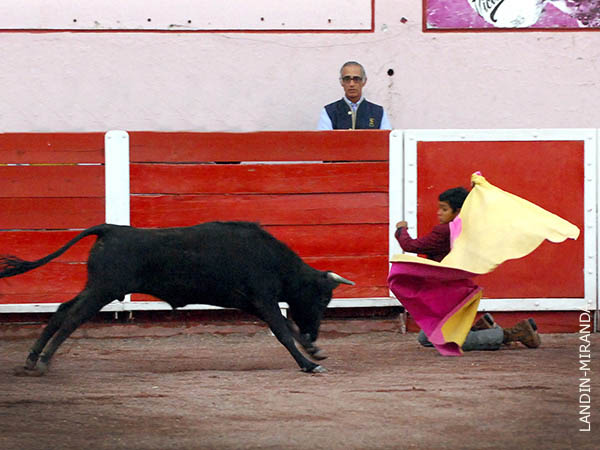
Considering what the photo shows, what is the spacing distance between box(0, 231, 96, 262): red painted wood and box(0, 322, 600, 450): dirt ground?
0.57m

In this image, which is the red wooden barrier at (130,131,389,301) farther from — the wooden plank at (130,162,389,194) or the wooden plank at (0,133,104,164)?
the wooden plank at (0,133,104,164)

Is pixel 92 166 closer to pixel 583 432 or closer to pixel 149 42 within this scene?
pixel 149 42

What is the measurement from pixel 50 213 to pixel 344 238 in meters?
1.63

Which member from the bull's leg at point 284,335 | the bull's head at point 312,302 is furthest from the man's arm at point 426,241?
the bull's leg at point 284,335

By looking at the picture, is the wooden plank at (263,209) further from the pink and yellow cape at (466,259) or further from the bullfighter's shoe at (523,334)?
the bullfighter's shoe at (523,334)

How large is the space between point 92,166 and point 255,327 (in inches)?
49.9

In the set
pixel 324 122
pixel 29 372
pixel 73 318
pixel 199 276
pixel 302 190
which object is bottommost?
pixel 29 372

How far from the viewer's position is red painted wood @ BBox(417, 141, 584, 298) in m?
6.46

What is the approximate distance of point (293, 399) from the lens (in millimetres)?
4309

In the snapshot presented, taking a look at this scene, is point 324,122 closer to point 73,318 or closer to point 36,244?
point 36,244

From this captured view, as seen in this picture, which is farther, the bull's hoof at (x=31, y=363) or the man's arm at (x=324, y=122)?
the man's arm at (x=324, y=122)

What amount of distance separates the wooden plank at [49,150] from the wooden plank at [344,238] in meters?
1.13

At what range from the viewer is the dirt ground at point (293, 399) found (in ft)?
11.8

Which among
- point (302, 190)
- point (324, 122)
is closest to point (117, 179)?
point (302, 190)
